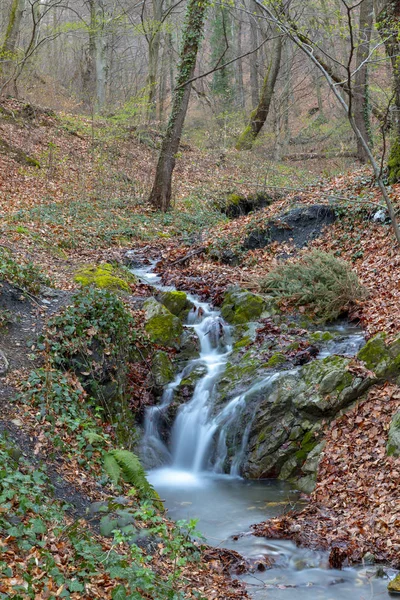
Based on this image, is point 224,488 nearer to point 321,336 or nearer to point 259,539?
point 259,539

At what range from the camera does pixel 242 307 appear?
36.8 feet

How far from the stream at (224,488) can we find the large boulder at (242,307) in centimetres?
23

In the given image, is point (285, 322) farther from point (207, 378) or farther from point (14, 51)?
point (14, 51)

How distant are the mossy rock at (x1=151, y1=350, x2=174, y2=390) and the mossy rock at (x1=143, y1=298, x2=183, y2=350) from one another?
340mm

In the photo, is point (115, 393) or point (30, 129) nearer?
point (115, 393)

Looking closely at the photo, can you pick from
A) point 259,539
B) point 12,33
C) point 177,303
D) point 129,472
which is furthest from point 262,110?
point 259,539

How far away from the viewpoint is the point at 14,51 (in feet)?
66.2

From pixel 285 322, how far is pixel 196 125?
24.9m

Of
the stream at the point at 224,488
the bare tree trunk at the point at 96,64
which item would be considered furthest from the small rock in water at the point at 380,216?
the bare tree trunk at the point at 96,64

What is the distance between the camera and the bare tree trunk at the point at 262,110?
83.4ft

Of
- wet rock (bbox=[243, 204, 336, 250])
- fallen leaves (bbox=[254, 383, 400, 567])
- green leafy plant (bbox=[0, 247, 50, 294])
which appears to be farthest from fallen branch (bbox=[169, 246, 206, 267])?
fallen leaves (bbox=[254, 383, 400, 567])

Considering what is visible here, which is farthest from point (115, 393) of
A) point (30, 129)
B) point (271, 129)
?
point (271, 129)

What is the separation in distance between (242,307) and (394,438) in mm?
4756

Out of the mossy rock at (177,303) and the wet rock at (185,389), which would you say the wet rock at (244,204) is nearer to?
the mossy rock at (177,303)
